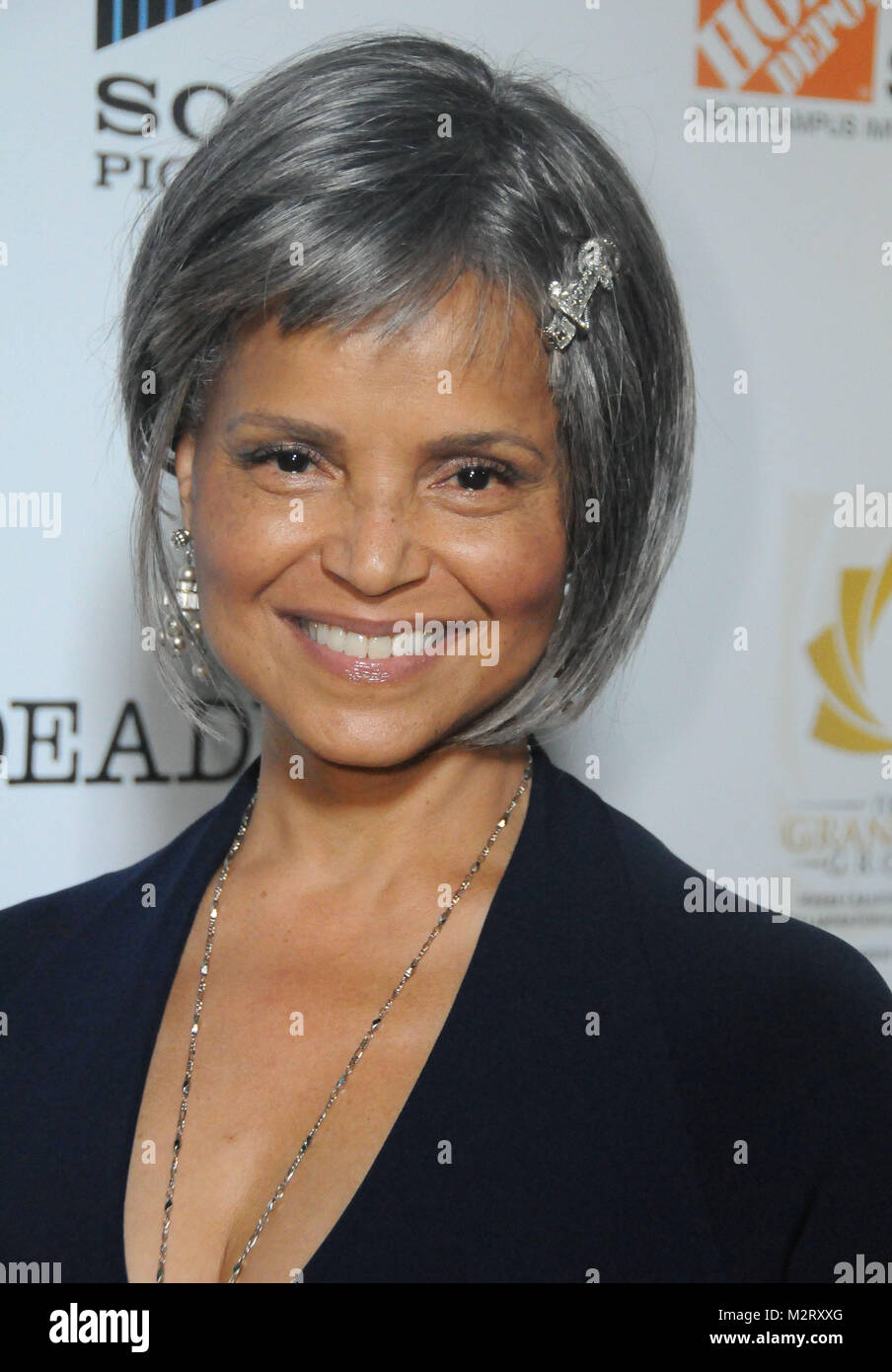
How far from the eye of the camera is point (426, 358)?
3.17 ft

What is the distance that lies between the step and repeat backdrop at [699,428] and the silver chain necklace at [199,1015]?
1.47 ft

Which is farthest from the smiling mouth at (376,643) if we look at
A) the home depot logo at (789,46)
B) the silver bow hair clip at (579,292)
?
the home depot logo at (789,46)

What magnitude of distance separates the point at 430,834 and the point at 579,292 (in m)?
0.42

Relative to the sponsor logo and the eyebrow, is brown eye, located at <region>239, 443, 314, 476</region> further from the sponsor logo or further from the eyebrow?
the sponsor logo

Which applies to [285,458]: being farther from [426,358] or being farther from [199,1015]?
[199,1015]

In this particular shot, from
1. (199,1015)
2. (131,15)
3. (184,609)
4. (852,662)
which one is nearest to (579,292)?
(184,609)

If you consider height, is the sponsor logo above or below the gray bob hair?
above

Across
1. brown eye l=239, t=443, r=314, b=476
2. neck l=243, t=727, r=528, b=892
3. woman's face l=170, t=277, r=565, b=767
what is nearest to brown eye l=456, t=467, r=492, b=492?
woman's face l=170, t=277, r=565, b=767

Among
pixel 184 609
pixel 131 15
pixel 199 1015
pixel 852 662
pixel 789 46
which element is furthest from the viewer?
pixel 852 662

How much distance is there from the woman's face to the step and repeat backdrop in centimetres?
51

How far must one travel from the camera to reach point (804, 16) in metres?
1.66

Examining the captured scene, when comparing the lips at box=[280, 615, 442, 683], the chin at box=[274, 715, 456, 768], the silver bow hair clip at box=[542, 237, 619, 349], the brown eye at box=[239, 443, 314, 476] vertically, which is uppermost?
the silver bow hair clip at box=[542, 237, 619, 349]

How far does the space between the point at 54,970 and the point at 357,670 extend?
0.40m

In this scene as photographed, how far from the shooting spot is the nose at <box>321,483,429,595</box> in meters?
0.98
